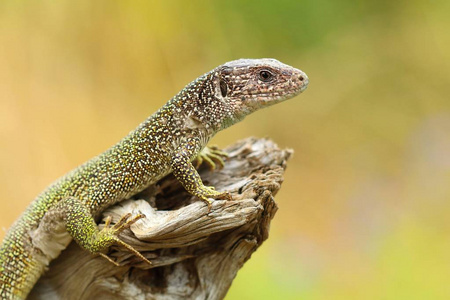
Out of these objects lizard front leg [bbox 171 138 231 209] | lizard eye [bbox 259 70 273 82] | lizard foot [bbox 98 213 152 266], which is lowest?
lizard foot [bbox 98 213 152 266]

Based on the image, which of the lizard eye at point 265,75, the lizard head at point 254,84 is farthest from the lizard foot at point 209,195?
the lizard eye at point 265,75

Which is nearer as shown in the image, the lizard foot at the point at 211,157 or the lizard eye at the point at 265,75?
the lizard eye at the point at 265,75

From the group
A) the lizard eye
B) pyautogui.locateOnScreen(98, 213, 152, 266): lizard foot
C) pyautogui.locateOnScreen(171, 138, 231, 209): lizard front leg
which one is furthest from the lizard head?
pyautogui.locateOnScreen(98, 213, 152, 266): lizard foot

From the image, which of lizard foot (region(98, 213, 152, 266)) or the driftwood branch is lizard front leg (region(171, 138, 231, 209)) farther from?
lizard foot (region(98, 213, 152, 266))

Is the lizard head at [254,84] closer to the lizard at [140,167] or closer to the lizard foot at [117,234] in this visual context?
the lizard at [140,167]

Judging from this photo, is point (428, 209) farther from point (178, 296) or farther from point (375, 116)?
point (178, 296)

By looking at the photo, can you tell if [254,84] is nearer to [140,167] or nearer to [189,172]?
[189,172]
